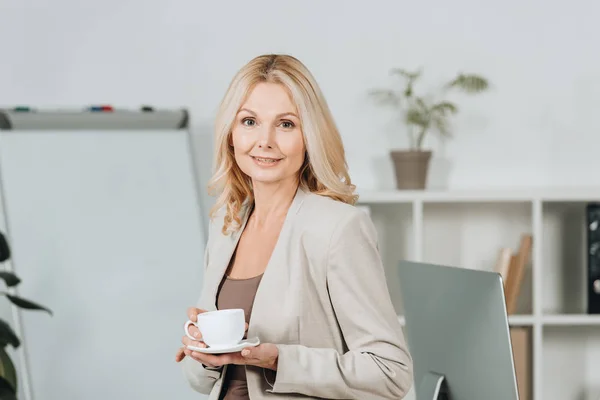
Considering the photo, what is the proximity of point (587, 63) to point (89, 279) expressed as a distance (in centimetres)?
202

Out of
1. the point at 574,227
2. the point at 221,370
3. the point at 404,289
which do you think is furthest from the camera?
the point at 574,227

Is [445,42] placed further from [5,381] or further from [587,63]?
[5,381]

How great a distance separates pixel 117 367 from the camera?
9.62 ft

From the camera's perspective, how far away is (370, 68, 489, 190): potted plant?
3154 millimetres

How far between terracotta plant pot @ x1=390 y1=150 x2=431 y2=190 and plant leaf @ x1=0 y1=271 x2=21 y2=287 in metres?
1.38

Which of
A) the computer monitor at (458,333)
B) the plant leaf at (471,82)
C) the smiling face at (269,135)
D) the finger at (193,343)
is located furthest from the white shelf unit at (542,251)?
the finger at (193,343)

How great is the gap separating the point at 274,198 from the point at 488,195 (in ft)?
5.65

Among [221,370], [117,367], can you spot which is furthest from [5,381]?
[221,370]

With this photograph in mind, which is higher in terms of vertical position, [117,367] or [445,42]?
[445,42]

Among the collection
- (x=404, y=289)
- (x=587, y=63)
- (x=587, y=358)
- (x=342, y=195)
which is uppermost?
(x=587, y=63)

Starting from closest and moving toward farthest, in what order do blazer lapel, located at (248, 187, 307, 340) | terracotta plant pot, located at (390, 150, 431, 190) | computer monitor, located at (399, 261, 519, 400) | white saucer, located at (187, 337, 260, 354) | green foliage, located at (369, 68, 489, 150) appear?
white saucer, located at (187, 337, 260, 354) < blazer lapel, located at (248, 187, 307, 340) < computer monitor, located at (399, 261, 519, 400) < terracotta plant pot, located at (390, 150, 431, 190) < green foliage, located at (369, 68, 489, 150)

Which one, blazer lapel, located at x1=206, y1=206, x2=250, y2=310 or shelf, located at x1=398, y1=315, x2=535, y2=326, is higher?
blazer lapel, located at x1=206, y1=206, x2=250, y2=310

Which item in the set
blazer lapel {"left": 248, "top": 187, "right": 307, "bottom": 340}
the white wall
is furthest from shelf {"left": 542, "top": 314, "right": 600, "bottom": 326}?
blazer lapel {"left": 248, "top": 187, "right": 307, "bottom": 340}

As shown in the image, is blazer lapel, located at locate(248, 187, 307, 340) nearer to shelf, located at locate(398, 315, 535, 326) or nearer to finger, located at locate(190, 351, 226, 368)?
finger, located at locate(190, 351, 226, 368)
